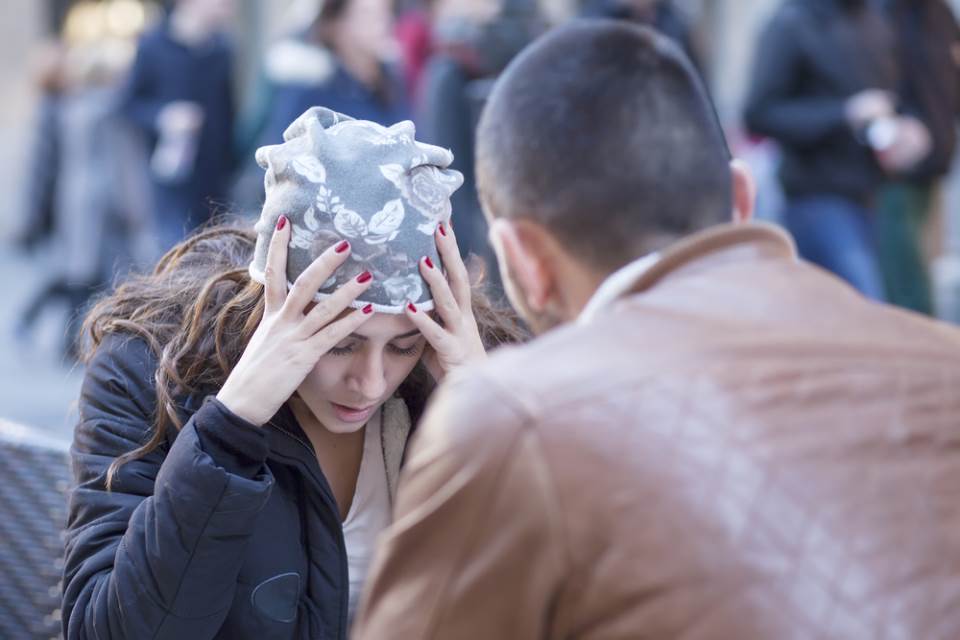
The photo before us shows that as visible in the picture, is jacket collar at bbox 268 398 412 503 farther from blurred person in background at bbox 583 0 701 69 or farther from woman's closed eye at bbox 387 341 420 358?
blurred person in background at bbox 583 0 701 69

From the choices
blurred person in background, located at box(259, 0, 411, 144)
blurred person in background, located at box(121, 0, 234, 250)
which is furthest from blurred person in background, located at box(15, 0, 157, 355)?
blurred person in background, located at box(259, 0, 411, 144)

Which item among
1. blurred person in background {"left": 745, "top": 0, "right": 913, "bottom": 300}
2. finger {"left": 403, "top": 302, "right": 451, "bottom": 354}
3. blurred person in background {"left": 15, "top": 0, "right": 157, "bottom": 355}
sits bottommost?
blurred person in background {"left": 15, "top": 0, "right": 157, "bottom": 355}

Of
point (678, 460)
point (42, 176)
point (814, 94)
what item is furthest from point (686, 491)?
point (42, 176)

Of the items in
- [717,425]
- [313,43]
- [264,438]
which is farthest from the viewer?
[313,43]

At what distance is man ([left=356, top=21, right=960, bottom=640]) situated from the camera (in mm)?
1303

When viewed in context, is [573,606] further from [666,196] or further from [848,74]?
[848,74]

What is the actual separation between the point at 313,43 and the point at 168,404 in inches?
152

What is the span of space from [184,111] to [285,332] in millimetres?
5257

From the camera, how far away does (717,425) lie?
1.33m

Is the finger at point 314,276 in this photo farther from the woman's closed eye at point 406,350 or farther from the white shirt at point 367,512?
the white shirt at point 367,512

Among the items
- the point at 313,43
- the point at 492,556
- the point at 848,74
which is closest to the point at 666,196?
the point at 492,556

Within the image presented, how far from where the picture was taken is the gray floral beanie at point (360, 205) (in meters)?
2.16

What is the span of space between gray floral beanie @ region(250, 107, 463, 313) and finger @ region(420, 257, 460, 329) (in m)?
0.01

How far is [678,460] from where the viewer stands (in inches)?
51.9
